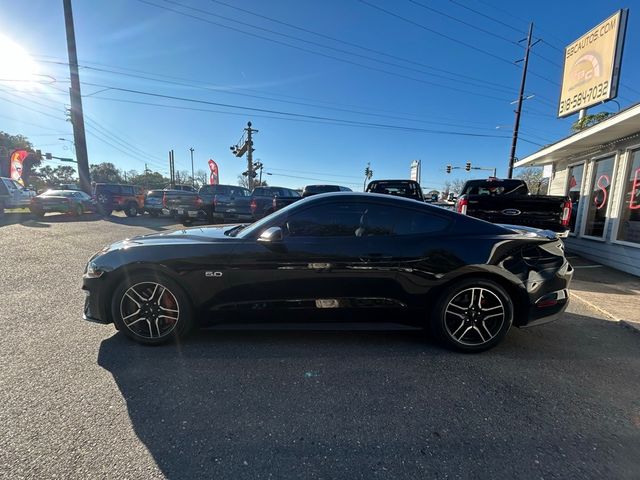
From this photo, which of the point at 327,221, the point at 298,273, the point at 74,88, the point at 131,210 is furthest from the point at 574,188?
the point at 74,88

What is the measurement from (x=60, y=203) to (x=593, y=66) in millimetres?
22062

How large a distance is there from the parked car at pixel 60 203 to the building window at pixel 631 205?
19.9 meters

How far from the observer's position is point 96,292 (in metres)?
2.98

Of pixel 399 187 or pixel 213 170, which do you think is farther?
pixel 213 170

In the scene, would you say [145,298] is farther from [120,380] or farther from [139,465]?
[139,465]

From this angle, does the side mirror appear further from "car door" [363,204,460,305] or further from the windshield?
"car door" [363,204,460,305]

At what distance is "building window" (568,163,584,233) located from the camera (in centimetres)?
930

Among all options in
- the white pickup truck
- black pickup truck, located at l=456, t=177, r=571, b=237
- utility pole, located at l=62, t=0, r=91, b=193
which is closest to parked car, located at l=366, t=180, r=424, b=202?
black pickup truck, located at l=456, t=177, r=571, b=237

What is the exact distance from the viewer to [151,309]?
2986mm

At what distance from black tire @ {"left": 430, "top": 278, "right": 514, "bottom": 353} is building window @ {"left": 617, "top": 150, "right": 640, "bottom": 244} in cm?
634

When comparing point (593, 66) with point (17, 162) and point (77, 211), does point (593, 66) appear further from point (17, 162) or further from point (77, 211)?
point (17, 162)

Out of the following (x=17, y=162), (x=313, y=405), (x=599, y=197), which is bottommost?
(x=313, y=405)

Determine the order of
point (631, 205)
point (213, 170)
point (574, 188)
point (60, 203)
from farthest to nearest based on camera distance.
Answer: point (213, 170) → point (60, 203) → point (574, 188) → point (631, 205)

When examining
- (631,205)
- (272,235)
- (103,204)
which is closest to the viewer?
(272,235)
